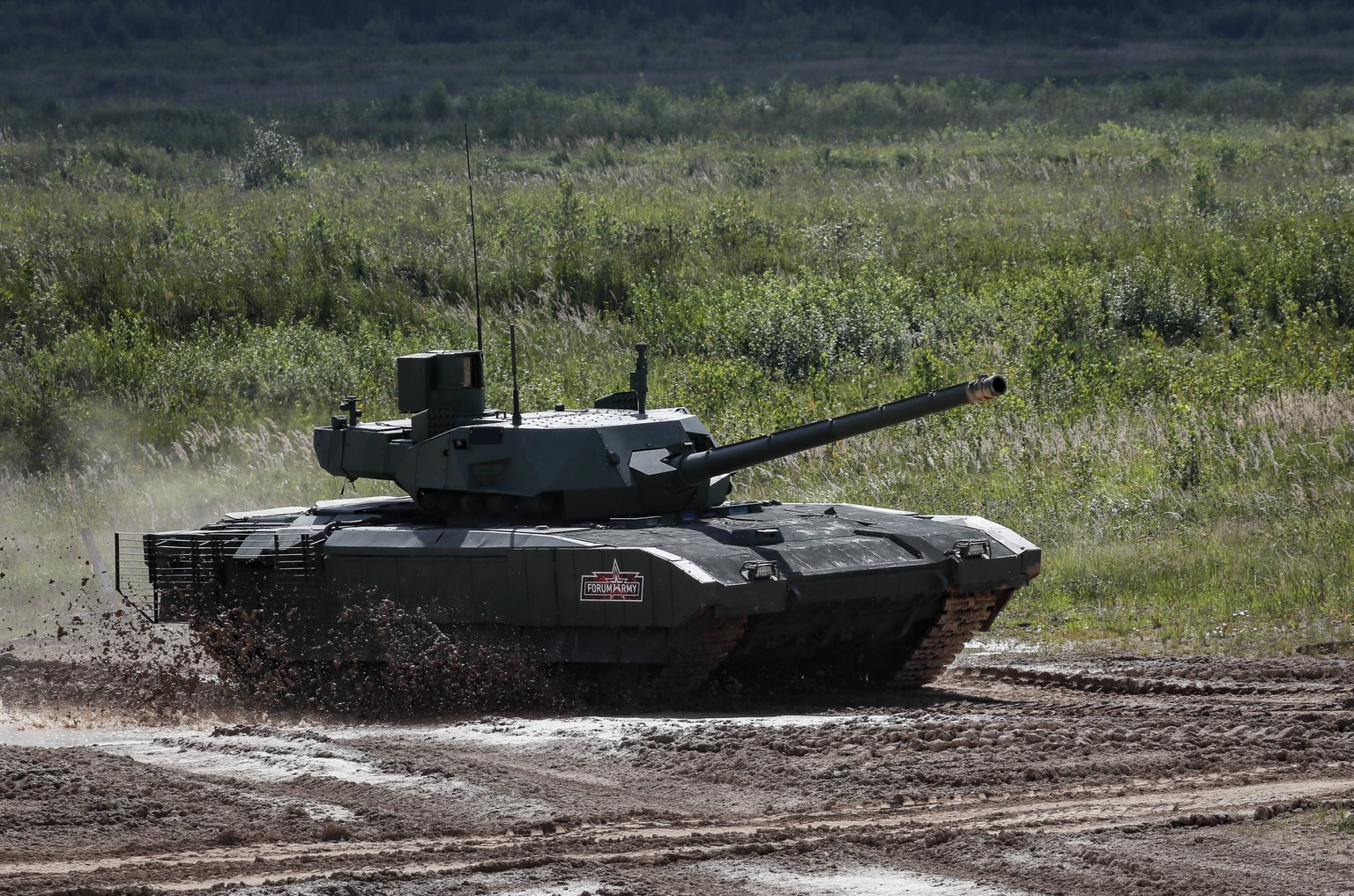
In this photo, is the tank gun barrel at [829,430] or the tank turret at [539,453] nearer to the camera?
the tank gun barrel at [829,430]

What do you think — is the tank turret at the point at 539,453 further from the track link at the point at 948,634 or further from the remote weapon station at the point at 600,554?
the track link at the point at 948,634

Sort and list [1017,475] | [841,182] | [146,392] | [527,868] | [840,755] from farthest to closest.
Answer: [841,182]
[146,392]
[1017,475]
[840,755]
[527,868]

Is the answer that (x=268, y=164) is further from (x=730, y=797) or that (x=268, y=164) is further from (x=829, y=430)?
(x=730, y=797)

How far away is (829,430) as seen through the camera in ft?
36.5

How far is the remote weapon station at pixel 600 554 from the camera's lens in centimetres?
1066

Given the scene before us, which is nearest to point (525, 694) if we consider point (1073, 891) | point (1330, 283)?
point (1073, 891)

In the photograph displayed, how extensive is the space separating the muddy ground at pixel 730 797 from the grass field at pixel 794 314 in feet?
12.9

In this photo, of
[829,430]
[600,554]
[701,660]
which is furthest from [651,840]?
[829,430]

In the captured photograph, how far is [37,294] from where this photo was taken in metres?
26.0

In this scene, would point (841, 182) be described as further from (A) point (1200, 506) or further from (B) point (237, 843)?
(B) point (237, 843)

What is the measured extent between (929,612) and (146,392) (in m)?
14.4

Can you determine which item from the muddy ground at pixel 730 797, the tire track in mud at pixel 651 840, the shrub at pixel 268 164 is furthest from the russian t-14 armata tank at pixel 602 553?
the shrub at pixel 268 164

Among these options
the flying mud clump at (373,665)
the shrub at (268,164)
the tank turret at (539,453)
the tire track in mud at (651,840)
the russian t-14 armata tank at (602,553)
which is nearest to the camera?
the tire track in mud at (651,840)

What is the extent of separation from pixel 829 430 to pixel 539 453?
1962mm
